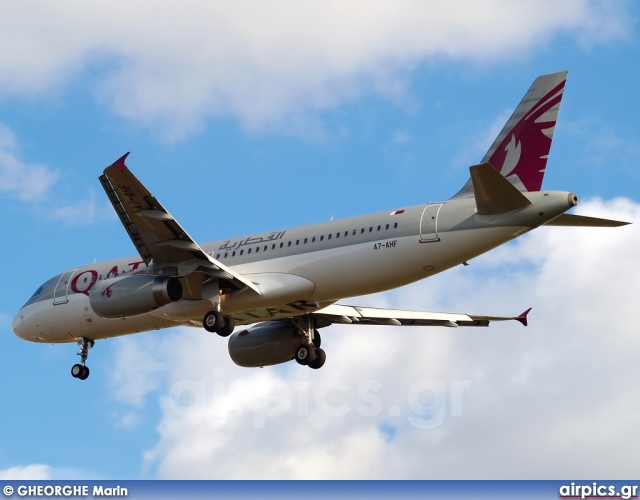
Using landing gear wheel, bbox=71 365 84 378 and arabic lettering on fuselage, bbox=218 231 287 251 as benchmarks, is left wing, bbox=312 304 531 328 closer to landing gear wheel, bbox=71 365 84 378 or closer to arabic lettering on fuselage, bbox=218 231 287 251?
arabic lettering on fuselage, bbox=218 231 287 251

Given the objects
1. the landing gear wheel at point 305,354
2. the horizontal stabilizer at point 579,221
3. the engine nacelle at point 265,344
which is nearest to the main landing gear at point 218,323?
the landing gear wheel at point 305,354

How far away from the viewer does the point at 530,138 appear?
1428 inches

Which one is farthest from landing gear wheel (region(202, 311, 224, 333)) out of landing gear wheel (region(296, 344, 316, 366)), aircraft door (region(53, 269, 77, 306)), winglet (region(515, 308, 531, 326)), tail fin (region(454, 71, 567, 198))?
winglet (region(515, 308, 531, 326))

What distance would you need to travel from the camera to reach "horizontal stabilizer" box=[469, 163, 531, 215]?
32.8 m

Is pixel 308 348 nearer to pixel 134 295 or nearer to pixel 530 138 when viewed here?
pixel 134 295

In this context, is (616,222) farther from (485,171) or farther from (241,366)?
(241,366)

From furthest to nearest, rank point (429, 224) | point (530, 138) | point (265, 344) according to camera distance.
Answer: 1. point (265, 344)
2. point (530, 138)
3. point (429, 224)

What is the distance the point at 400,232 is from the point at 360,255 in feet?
4.54

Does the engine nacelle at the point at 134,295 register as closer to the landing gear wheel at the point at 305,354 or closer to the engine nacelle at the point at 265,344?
the engine nacelle at the point at 265,344

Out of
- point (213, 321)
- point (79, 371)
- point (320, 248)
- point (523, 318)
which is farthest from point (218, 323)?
point (523, 318)

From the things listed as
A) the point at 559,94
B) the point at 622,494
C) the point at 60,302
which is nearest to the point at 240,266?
the point at 60,302

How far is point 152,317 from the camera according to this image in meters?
40.4

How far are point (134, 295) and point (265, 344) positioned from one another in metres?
6.80

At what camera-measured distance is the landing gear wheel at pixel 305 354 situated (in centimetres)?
4181
